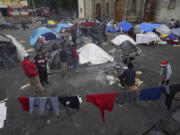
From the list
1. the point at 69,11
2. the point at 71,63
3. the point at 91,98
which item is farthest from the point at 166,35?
the point at 69,11


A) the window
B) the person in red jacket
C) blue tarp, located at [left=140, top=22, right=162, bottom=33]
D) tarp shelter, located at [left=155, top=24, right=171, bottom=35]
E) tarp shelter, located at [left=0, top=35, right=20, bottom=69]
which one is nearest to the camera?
the person in red jacket

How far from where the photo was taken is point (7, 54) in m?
8.57

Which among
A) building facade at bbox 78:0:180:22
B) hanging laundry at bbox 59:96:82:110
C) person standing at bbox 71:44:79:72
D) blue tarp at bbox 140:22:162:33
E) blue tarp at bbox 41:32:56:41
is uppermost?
building facade at bbox 78:0:180:22

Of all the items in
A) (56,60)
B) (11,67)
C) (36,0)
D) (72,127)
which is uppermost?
(36,0)

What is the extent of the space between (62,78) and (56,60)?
5.10 feet

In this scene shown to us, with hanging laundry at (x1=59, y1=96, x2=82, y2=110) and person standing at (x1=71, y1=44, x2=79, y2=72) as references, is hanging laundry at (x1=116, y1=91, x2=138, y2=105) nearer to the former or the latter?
hanging laundry at (x1=59, y1=96, x2=82, y2=110)

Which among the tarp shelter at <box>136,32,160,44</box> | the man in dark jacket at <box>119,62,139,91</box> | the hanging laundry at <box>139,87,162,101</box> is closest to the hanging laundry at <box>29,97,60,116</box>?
the hanging laundry at <box>139,87,162,101</box>

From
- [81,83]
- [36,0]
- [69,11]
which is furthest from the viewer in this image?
[36,0]

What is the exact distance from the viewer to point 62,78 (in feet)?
23.4

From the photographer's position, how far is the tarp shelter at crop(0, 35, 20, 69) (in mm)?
8383

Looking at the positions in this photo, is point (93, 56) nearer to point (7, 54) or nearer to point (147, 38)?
point (7, 54)

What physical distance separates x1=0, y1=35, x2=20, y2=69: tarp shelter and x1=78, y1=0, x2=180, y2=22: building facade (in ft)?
66.1

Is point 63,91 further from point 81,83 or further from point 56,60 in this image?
point 56,60

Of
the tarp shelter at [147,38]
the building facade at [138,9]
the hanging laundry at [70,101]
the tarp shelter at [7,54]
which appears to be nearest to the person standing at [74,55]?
the hanging laundry at [70,101]
